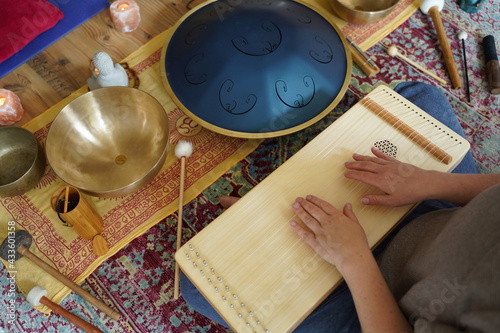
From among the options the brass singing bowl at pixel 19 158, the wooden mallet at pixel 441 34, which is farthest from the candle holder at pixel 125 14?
the wooden mallet at pixel 441 34

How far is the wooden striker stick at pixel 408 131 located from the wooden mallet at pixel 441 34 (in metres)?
0.60

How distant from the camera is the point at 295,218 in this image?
97cm

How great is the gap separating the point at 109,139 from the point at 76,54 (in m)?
0.48

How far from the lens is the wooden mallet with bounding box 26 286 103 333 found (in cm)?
111

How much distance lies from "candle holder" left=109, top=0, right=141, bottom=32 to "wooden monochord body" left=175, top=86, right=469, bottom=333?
91 centimetres

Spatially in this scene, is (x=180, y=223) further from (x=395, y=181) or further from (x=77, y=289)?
(x=395, y=181)

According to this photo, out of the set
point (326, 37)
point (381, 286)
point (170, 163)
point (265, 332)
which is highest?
point (326, 37)

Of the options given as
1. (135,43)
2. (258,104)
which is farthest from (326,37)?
(135,43)

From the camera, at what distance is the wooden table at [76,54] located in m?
1.46

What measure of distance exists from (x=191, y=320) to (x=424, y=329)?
717 millimetres

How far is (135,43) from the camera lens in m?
1.57

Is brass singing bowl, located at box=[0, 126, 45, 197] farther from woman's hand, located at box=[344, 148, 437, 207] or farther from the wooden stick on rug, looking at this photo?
woman's hand, located at box=[344, 148, 437, 207]

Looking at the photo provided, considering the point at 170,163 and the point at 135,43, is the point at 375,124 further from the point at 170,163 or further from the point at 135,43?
the point at 135,43

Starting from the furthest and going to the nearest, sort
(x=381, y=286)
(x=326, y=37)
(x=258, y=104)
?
1. (x=326, y=37)
2. (x=258, y=104)
3. (x=381, y=286)
